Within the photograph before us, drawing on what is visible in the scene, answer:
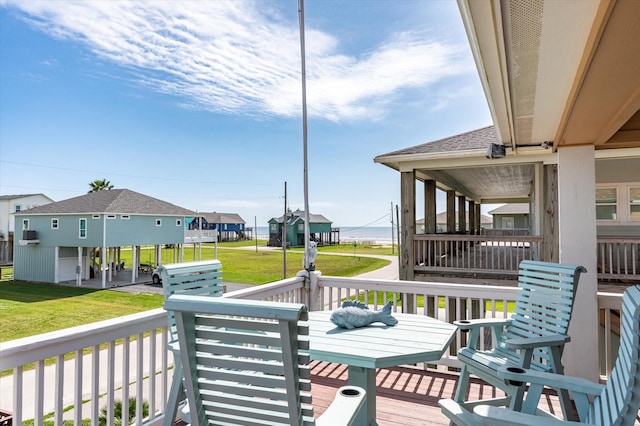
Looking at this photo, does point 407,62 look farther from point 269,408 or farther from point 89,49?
point 89,49

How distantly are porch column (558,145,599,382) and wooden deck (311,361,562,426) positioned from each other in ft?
1.49

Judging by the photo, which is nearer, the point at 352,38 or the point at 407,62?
the point at 407,62

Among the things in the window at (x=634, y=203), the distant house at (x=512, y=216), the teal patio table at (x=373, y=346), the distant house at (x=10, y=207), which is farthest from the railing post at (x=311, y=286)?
the distant house at (x=10, y=207)

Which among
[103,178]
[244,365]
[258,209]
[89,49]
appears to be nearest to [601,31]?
[244,365]

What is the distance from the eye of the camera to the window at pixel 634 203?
8.23m

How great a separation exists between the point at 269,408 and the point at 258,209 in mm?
80794

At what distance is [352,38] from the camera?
11.2 m

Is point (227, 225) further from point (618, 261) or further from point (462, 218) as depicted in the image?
point (618, 261)

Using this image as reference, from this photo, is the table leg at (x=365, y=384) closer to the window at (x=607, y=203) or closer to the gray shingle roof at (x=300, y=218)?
the window at (x=607, y=203)

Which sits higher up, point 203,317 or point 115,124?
point 115,124

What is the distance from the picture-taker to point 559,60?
1.82m

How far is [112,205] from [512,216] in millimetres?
26557

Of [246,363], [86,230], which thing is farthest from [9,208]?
[246,363]

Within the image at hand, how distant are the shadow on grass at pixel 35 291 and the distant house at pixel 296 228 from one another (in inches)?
886
